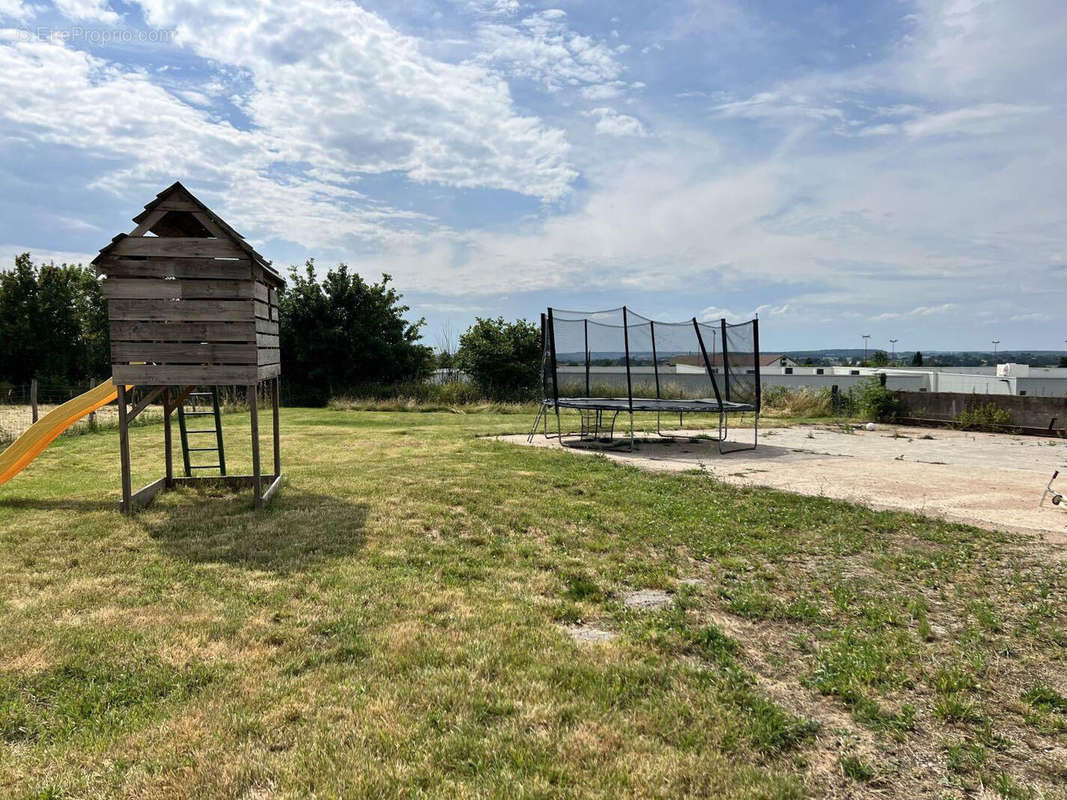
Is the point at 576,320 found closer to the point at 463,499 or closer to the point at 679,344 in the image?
the point at 679,344

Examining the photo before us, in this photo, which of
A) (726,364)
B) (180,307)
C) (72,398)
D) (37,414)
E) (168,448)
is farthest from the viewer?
(72,398)

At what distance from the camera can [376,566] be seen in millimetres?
4512

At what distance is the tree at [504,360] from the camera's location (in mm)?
23016

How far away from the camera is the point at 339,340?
24.4 m

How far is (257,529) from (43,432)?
3844mm

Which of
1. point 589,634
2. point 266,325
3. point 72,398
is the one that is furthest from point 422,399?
point 589,634

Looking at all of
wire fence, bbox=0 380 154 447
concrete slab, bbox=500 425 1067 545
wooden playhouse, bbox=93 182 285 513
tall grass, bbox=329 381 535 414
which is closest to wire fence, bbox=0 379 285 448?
wire fence, bbox=0 380 154 447

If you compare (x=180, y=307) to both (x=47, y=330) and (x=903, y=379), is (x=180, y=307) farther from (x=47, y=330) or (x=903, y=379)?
(x=47, y=330)

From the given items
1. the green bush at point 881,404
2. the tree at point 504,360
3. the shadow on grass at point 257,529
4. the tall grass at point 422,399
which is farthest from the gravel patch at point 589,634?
the tree at point 504,360

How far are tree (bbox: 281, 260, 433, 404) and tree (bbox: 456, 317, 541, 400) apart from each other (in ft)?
9.52

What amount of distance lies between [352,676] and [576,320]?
387 inches

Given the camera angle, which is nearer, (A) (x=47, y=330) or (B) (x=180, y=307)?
(B) (x=180, y=307)

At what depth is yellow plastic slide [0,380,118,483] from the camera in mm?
6984

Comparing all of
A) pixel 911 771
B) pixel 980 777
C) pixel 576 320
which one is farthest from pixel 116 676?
pixel 576 320
